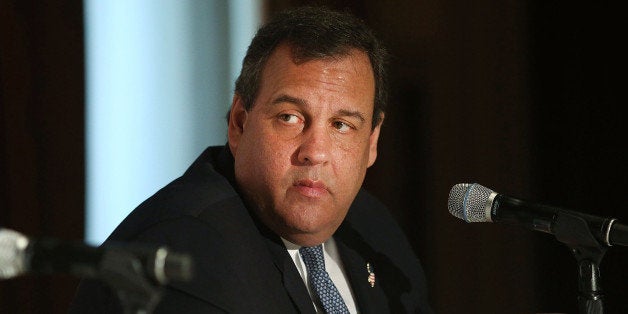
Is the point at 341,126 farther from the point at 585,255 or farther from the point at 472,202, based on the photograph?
the point at 585,255

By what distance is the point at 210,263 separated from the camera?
1796mm

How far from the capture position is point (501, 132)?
391cm

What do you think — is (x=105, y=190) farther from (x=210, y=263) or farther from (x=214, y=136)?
(x=210, y=263)

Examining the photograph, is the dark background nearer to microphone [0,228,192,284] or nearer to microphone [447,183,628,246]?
microphone [447,183,628,246]

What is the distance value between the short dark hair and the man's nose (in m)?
0.17

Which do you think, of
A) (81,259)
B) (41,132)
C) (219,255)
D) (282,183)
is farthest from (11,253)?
(41,132)

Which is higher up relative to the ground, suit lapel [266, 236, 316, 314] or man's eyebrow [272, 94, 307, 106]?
man's eyebrow [272, 94, 307, 106]

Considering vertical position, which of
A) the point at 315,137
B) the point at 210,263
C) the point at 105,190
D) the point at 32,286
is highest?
the point at 315,137

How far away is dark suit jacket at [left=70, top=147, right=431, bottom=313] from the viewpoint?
5.80ft

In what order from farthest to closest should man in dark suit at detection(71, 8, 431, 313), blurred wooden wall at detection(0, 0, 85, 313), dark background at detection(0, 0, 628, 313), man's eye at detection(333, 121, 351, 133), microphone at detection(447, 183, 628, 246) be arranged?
dark background at detection(0, 0, 628, 313)
blurred wooden wall at detection(0, 0, 85, 313)
man's eye at detection(333, 121, 351, 133)
man in dark suit at detection(71, 8, 431, 313)
microphone at detection(447, 183, 628, 246)

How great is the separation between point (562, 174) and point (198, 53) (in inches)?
61.1

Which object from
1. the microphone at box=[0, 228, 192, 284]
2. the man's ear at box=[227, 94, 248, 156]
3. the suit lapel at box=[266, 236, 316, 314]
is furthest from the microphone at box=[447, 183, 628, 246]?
the microphone at box=[0, 228, 192, 284]

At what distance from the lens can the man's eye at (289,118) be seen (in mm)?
2010

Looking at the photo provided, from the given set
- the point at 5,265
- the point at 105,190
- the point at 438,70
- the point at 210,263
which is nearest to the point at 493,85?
the point at 438,70
